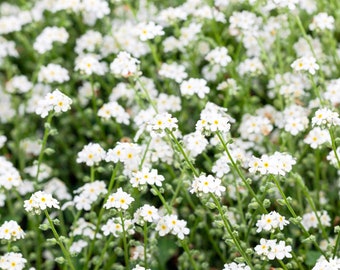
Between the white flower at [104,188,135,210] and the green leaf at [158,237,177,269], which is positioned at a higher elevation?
the green leaf at [158,237,177,269]

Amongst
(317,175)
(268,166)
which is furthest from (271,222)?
(317,175)

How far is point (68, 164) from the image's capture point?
13.7ft

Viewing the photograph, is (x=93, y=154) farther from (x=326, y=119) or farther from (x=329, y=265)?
(x=329, y=265)

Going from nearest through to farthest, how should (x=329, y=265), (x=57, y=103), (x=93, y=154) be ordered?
(x=329, y=265)
(x=57, y=103)
(x=93, y=154)

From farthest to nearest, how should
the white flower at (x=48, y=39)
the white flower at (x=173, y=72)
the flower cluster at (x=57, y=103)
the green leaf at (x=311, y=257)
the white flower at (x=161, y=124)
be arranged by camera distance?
1. the white flower at (x=48, y=39)
2. the white flower at (x=173, y=72)
3. the green leaf at (x=311, y=257)
4. the flower cluster at (x=57, y=103)
5. the white flower at (x=161, y=124)

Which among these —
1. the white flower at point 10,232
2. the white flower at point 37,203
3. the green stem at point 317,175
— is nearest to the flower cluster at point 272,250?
the green stem at point 317,175

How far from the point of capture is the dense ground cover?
292 cm

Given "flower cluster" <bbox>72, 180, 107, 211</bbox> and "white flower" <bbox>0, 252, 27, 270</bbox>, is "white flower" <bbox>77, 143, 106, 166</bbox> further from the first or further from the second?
"white flower" <bbox>0, 252, 27, 270</bbox>

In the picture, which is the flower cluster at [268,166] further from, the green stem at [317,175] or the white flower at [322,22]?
the white flower at [322,22]

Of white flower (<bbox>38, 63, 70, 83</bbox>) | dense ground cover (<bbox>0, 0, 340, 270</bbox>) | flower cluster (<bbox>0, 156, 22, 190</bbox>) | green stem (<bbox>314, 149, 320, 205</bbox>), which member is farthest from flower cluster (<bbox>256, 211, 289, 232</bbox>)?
white flower (<bbox>38, 63, 70, 83</bbox>)

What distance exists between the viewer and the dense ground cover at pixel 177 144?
9.57 feet

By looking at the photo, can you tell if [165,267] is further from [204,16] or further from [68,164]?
[204,16]

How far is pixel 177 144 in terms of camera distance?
2.78 metres

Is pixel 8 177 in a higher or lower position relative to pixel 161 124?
higher
